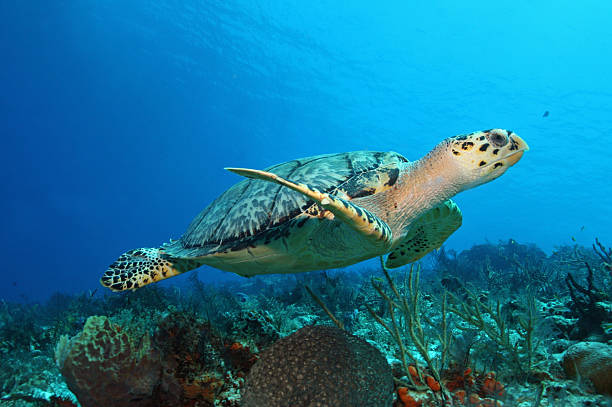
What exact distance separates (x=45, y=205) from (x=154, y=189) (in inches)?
962

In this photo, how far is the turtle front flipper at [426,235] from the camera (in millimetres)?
3557

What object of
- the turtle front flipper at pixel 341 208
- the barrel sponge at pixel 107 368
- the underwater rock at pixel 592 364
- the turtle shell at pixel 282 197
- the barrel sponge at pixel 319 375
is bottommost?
the underwater rock at pixel 592 364

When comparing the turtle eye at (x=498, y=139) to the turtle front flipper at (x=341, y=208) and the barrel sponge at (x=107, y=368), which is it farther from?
the barrel sponge at (x=107, y=368)

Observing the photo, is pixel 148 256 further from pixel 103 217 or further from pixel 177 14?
pixel 103 217

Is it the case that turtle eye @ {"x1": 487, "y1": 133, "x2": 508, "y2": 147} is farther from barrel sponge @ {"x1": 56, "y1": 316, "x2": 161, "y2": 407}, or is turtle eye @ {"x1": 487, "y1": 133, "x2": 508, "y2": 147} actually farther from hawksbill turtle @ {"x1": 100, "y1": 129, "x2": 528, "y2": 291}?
barrel sponge @ {"x1": 56, "y1": 316, "x2": 161, "y2": 407}

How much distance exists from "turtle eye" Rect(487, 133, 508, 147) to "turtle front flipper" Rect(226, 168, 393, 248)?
1322mm

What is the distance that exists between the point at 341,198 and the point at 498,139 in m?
1.55

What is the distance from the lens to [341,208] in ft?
6.25

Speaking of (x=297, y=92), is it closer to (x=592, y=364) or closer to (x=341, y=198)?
(x=341, y=198)

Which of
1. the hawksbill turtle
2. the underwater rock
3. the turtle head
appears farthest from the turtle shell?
the underwater rock

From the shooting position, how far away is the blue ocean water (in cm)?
3409

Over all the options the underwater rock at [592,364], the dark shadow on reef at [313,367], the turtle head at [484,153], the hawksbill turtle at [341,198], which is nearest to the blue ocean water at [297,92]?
the hawksbill turtle at [341,198]

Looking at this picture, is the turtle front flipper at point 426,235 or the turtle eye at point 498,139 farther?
the turtle front flipper at point 426,235

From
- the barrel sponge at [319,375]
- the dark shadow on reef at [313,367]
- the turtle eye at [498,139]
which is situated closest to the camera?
the barrel sponge at [319,375]
